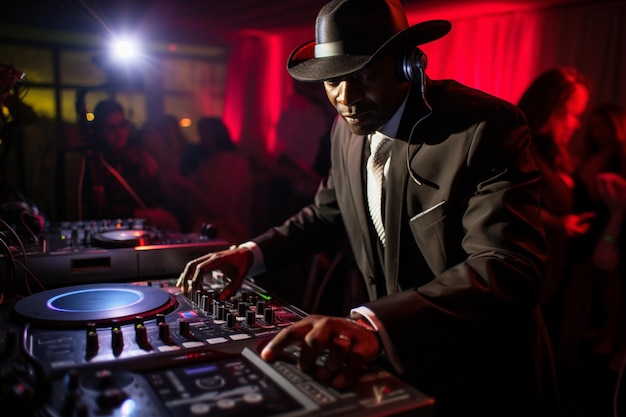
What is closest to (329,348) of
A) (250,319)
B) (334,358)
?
(334,358)

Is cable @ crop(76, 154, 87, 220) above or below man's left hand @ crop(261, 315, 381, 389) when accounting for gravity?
above

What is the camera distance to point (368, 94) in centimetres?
134

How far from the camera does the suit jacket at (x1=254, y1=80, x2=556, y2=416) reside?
103cm

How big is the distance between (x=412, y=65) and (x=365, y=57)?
0.40 feet

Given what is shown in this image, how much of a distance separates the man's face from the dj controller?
20.1 inches

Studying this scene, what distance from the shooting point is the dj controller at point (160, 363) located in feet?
2.36

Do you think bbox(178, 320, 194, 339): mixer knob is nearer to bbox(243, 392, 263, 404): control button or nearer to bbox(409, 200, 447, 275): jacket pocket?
bbox(243, 392, 263, 404): control button

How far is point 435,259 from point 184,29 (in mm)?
5620

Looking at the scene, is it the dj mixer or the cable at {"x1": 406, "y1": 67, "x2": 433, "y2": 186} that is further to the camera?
the cable at {"x1": 406, "y1": 67, "x2": 433, "y2": 186}

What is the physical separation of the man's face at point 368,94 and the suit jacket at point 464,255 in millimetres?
92

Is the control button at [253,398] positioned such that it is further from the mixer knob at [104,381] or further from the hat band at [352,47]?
the hat band at [352,47]

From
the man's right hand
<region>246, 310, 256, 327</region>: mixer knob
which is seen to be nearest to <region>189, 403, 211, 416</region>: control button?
<region>246, 310, 256, 327</region>: mixer knob

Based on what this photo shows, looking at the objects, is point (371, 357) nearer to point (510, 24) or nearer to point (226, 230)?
point (510, 24)

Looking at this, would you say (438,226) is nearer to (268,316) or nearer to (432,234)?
(432,234)
